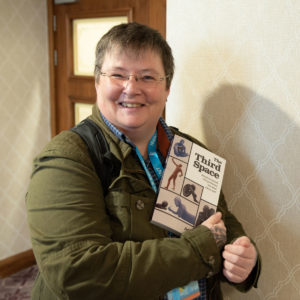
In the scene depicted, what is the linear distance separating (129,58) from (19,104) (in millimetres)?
1672

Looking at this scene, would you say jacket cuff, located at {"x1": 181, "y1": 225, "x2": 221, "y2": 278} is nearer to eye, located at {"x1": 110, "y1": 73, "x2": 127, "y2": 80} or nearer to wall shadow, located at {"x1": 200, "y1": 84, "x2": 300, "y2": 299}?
wall shadow, located at {"x1": 200, "y1": 84, "x2": 300, "y2": 299}

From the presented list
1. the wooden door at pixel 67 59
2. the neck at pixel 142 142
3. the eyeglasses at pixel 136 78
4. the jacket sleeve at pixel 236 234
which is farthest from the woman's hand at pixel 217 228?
the wooden door at pixel 67 59

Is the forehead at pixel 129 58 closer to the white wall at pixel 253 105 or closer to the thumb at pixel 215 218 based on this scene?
the white wall at pixel 253 105

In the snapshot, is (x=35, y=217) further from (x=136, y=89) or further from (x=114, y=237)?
(x=136, y=89)

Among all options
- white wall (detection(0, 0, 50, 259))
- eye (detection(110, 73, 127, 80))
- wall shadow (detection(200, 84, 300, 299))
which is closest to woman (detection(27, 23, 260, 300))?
eye (detection(110, 73, 127, 80))

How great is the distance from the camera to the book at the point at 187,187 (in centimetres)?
116

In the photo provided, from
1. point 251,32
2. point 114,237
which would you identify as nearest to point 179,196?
point 114,237

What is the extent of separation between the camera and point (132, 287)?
95 centimetres

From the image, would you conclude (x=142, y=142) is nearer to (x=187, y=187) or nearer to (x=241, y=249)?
(x=187, y=187)

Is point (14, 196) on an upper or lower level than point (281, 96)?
lower

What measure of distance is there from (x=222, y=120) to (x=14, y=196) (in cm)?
176

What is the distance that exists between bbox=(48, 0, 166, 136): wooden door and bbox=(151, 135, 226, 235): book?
1.28 m

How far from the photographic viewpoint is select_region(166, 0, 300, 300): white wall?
1282 millimetres

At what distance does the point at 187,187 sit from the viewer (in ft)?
4.04
